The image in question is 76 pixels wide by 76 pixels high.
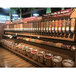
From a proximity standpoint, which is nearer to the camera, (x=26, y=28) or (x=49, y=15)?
(x=49, y=15)

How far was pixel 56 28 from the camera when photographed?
6.06ft

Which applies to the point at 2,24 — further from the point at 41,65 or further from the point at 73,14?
the point at 73,14

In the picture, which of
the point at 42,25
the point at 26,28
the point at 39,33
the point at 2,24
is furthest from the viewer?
the point at 2,24

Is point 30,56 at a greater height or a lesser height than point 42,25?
lesser

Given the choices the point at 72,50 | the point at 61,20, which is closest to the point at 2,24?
the point at 61,20

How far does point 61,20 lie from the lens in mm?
1739

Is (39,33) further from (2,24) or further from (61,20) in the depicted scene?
(2,24)

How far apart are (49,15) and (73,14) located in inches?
26.3

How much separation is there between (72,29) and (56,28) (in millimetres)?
403
